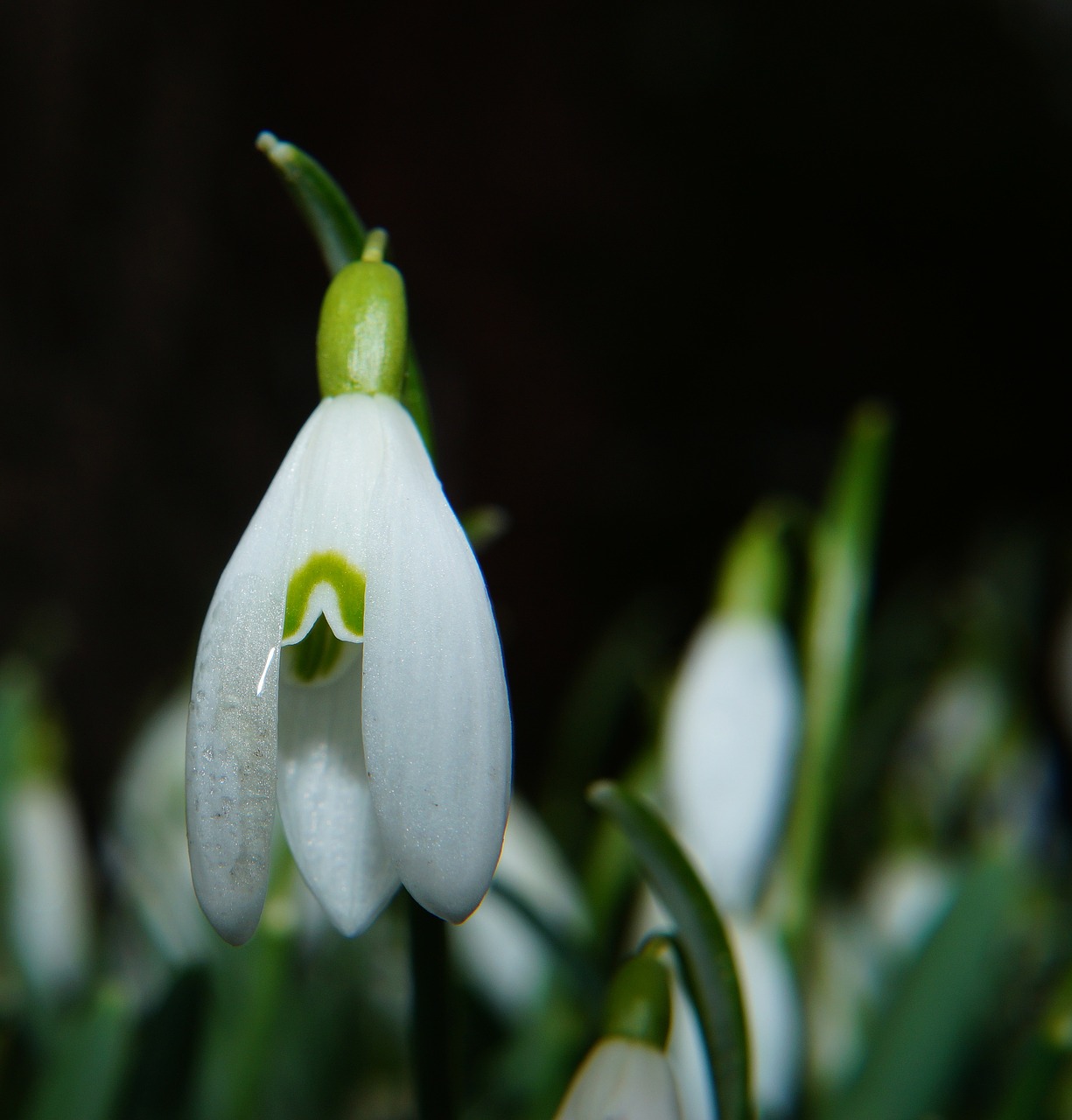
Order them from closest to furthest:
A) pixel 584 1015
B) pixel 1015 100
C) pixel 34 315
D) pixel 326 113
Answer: pixel 584 1015, pixel 34 315, pixel 326 113, pixel 1015 100

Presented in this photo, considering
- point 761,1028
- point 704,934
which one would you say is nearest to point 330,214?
point 704,934

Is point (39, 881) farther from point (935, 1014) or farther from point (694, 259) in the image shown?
point (694, 259)

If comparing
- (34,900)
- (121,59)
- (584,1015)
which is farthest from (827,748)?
(121,59)

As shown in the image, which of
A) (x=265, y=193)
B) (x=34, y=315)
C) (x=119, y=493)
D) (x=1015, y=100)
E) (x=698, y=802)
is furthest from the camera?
(x=1015, y=100)

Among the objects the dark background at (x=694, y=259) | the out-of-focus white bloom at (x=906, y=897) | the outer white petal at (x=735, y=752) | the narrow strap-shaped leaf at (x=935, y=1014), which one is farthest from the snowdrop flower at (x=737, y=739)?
the dark background at (x=694, y=259)

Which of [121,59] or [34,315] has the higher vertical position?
→ [121,59]

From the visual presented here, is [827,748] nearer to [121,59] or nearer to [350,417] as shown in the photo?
[350,417]

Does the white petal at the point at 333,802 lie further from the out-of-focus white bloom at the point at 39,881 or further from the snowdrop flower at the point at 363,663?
the out-of-focus white bloom at the point at 39,881
